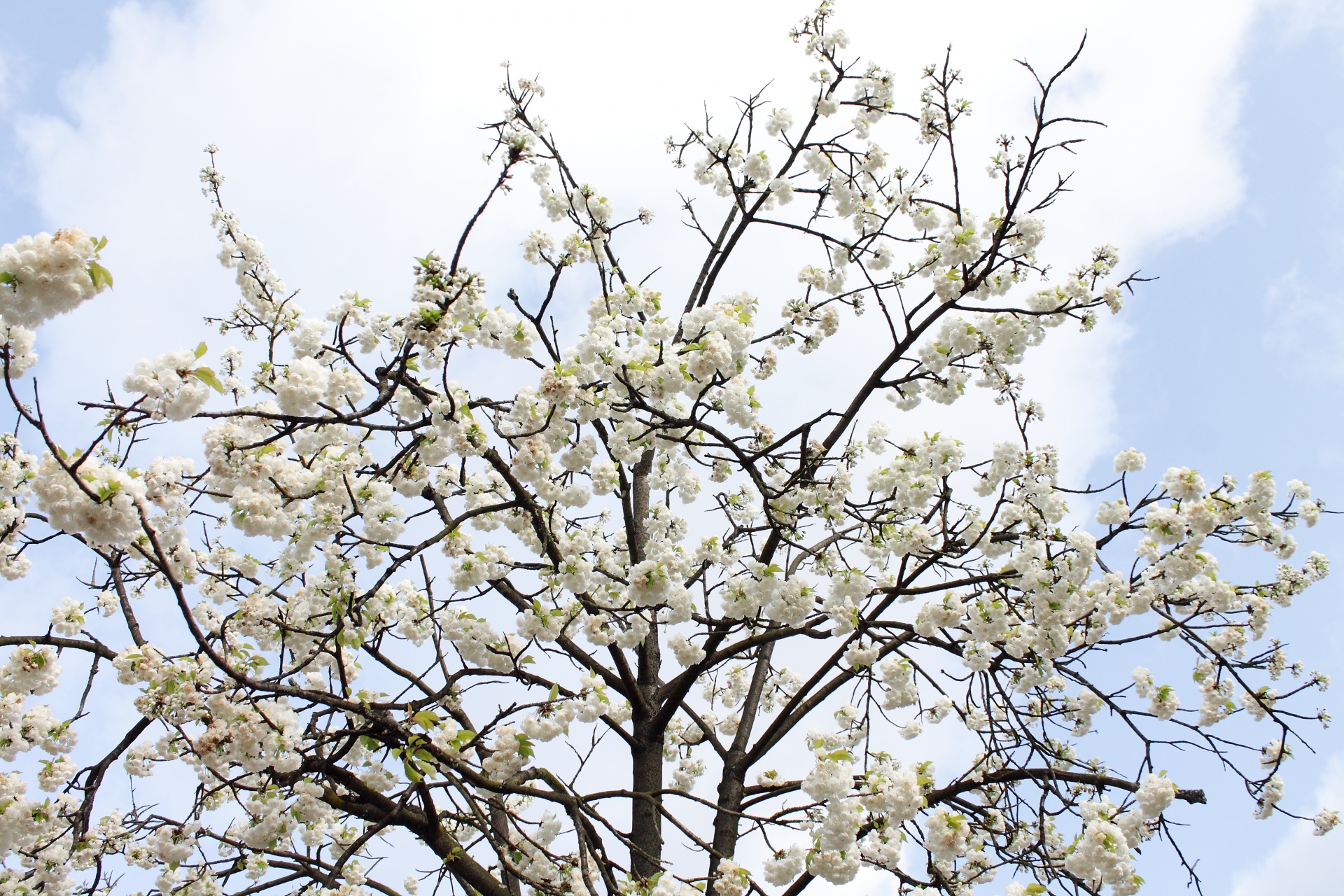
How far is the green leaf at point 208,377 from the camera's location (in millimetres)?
3627

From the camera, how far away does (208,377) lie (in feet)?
11.9

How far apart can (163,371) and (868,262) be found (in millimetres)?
5940

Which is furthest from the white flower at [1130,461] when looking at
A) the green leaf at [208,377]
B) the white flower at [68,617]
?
the white flower at [68,617]

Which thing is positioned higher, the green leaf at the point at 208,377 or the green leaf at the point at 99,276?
the green leaf at the point at 208,377

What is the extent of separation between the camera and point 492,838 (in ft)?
17.0

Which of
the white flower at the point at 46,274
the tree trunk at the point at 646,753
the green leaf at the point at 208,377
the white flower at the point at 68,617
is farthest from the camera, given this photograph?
the tree trunk at the point at 646,753

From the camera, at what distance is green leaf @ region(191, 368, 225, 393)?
363 cm

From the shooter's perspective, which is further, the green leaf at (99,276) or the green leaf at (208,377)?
the green leaf at (208,377)

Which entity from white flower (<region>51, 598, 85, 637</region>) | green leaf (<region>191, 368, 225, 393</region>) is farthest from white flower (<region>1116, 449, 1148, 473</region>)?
white flower (<region>51, 598, 85, 637</region>)

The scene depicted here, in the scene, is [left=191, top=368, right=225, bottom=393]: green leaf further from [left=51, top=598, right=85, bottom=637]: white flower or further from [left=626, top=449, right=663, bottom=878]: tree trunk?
[left=626, top=449, right=663, bottom=878]: tree trunk

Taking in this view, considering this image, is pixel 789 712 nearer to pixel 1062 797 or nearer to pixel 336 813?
pixel 1062 797

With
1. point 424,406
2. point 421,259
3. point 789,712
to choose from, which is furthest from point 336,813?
point 421,259

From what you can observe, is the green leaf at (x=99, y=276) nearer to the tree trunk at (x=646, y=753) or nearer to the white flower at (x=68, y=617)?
the white flower at (x=68, y=617)

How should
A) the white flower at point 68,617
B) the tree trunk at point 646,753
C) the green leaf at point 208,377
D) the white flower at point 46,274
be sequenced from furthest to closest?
the tree trunk at point 646,753 < the white flower at point 68,617 < the green leaf at point 208,377 < the white flower at point 46,274
